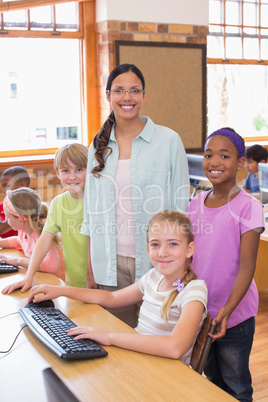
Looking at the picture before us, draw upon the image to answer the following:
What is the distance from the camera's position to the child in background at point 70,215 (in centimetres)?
218

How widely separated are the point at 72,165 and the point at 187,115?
2757mm

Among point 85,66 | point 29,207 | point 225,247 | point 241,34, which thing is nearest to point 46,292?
point 225,247

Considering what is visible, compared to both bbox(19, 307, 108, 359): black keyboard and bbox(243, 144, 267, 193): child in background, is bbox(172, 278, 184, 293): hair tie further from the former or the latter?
bbox(243, 144, 267, 193): child in background

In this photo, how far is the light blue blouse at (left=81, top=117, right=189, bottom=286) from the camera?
2.02 m

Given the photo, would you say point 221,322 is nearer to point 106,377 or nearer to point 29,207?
point 106,377

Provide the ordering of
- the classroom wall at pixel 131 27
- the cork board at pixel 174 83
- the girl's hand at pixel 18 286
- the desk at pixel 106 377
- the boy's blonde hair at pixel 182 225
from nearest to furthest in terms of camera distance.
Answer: the desk at pixel 106 377
the boy's blonde hair at pixel 182 225
the girl's hand at pixel 18 286
the classroom wall at pixel 131 27
the cork board at pixel 174 83

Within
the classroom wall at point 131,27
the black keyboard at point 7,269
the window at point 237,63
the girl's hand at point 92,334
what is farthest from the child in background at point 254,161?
the girl's hand at point 92,334

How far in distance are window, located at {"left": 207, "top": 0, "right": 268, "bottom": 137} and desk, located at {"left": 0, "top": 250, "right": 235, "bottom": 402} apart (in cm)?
418

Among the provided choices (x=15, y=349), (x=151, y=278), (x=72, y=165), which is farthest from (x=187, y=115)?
(x=15, y=349)

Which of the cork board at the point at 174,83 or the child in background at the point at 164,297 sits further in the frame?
the cork board at the point at 174,83

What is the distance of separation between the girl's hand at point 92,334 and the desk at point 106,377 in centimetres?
3

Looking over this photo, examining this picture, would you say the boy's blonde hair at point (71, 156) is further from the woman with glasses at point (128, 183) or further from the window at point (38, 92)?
the window at point (38, 92)

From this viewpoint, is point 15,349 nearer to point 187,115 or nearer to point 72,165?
point 72,165

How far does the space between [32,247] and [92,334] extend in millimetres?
1095
